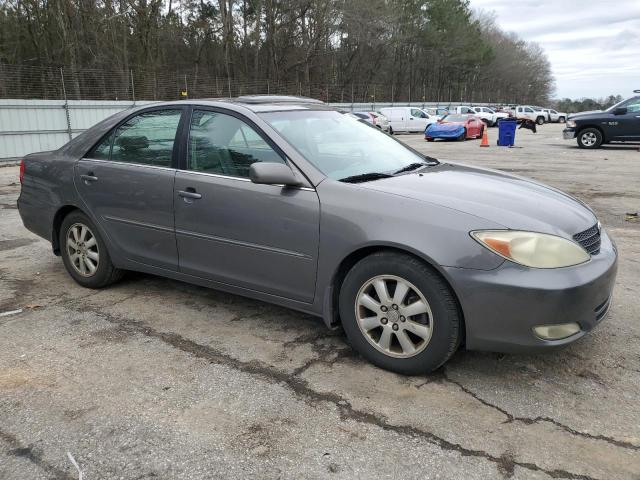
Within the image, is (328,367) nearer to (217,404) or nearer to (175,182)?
(217,404)

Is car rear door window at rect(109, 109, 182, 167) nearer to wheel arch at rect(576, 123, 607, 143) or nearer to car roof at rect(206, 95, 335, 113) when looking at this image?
car roof at rect(206, 95, 335, 113)

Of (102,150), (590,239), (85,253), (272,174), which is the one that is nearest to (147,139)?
(102,150)

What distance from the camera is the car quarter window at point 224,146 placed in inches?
139

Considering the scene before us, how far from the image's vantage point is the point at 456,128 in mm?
24656

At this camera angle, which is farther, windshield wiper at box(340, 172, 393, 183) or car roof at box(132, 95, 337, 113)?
car roof at box(132, 95, 337, 113)

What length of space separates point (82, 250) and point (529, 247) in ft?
11.5

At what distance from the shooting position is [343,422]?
8.63 feet

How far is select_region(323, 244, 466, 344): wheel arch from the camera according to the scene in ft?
9.21

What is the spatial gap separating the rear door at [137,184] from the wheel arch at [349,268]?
1309 millimetres

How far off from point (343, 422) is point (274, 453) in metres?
0.39

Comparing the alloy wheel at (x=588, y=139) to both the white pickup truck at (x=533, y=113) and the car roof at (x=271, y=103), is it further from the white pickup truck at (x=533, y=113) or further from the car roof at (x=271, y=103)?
the white pickup truck at (x=533, y=113)

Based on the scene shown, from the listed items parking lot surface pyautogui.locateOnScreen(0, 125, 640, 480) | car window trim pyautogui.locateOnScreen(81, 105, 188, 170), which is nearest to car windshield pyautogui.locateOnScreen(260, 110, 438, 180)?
car window trim pyautogui.locateOnScreen(81, 105, 188, 170)

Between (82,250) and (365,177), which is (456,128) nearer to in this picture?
(82,250)

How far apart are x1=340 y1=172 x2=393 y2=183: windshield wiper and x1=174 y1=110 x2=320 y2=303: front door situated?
0.25 metres
